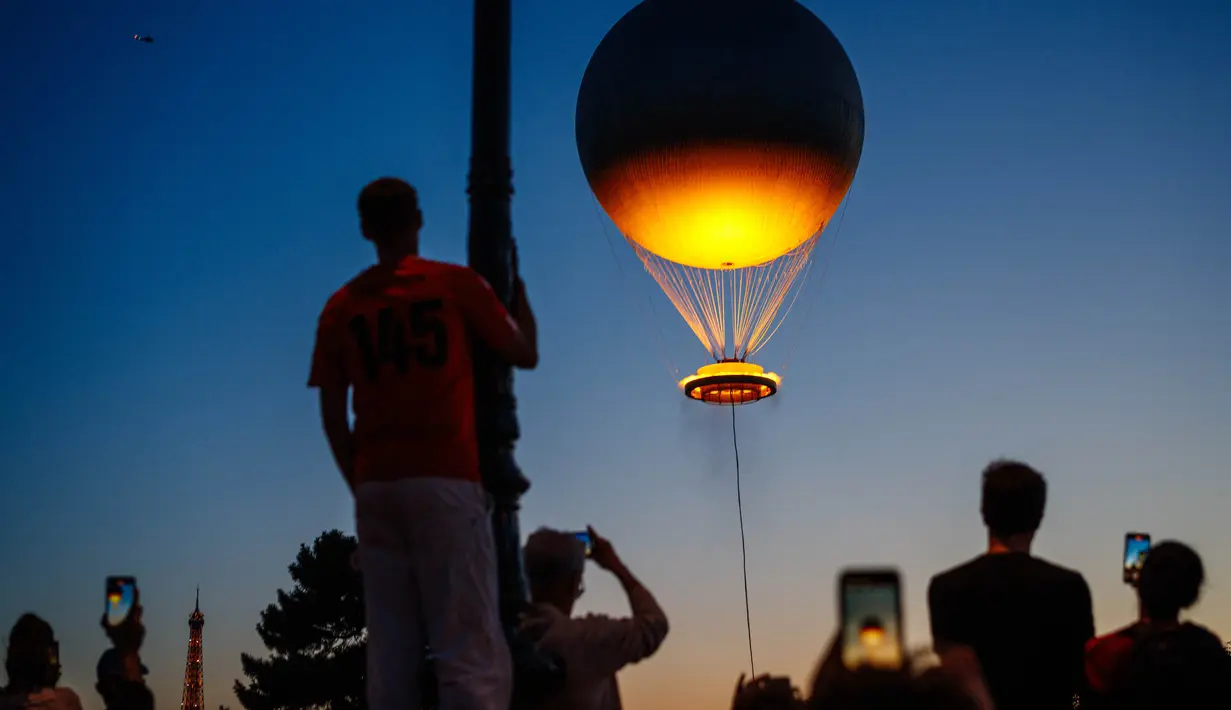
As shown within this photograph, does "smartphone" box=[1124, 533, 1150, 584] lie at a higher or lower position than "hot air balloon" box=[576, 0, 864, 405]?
lower

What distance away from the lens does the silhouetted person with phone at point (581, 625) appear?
5188 mm

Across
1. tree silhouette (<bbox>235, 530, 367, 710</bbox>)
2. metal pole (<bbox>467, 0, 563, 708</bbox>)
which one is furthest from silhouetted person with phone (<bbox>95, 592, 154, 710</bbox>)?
tree silhouette (<bbox>235, 530, 367, 710</bbox>)

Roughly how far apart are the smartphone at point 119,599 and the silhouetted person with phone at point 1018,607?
3.13m

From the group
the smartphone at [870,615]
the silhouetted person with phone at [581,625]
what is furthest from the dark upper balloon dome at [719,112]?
the smartphone at [870,615]

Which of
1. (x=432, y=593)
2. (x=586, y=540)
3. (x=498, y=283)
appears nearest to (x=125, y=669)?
(x=432, y=593)

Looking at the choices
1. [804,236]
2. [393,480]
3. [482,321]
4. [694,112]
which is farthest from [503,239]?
[804,236]

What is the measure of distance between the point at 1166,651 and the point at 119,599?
367cm

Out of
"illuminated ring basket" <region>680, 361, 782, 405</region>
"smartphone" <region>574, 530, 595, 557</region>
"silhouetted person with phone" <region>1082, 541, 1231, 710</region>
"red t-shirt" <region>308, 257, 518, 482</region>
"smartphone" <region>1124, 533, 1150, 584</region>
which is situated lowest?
"silhouetted person with phone" <region>1082, 541, 1231, 710</region>

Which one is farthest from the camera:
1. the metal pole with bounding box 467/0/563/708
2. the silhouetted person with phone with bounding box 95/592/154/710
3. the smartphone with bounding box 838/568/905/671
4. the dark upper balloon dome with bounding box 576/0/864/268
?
the dark upper balloon dome with bounding box 576/0/864/268

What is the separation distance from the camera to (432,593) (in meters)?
5.00

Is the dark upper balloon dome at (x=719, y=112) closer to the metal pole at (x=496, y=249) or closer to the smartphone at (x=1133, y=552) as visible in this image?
the metal pole at (x=496, y=249)

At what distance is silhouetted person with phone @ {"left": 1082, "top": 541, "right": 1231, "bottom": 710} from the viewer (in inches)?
176

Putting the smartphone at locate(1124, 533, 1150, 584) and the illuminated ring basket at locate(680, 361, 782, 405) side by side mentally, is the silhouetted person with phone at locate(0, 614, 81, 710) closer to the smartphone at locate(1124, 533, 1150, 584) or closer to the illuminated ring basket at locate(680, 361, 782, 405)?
the smartphone at locate(1124, 533, 1150, 584)

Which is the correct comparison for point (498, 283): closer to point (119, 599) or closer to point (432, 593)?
point (432, 593)
